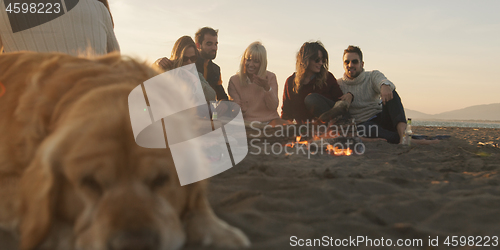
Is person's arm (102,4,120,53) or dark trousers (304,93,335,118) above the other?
person's arm (102,4,120,53)

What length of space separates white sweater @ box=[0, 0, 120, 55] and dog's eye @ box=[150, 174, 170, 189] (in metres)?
2.26

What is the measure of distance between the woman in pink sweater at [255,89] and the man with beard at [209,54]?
0.40 meters

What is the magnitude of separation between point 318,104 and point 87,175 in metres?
5.44

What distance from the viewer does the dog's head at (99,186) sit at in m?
1.35

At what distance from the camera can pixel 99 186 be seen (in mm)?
1428

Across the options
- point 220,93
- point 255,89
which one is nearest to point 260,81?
point 255,89

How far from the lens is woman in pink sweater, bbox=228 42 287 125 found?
6930mm

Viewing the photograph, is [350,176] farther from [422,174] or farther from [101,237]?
[101,237]

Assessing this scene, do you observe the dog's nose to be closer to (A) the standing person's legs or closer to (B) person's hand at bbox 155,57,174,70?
(B) person's hand at bbox 155,57,174,70

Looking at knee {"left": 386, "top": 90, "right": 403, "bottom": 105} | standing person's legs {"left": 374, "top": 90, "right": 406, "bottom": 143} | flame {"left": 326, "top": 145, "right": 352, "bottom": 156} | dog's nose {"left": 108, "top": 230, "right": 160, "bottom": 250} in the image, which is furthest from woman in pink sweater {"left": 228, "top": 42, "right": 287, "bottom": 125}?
dog's nose {"left": 108, "top": 230, "right": 160, "bottom": 250}

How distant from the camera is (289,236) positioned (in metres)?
1.79

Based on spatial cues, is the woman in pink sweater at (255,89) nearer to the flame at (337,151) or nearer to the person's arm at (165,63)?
the person's arm at (165,63)

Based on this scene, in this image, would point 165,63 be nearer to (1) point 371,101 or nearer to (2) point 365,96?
(2) point 365,96

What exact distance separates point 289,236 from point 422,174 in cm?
238
